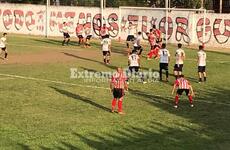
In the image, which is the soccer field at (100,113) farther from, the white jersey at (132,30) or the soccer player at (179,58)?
the white jersey at (132,30)

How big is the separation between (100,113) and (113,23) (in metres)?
32.6

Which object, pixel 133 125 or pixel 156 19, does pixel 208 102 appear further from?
pixel 156 19

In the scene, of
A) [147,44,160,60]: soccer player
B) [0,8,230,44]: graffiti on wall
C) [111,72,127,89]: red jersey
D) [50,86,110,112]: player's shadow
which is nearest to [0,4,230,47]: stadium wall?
[0,8,230,44]: graffiti on wall

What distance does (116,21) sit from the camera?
2020 inches

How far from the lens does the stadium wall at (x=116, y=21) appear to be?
150 ft

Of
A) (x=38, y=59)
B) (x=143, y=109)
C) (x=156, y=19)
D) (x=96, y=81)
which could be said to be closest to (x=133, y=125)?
(x=143, y=109)

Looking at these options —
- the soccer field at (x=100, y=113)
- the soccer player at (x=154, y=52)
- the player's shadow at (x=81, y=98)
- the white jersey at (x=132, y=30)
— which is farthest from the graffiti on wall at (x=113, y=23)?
the player's shadow at (x=81, y=98)

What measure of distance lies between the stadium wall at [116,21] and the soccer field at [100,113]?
45.9 feet

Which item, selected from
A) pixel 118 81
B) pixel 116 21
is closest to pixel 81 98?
pixel 118 81

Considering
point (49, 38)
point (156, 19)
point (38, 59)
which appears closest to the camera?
point (38, 59)

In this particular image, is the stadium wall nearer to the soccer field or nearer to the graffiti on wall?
the graffiti on wall

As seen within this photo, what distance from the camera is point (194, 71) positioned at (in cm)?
3092

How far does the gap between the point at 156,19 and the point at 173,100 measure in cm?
2714

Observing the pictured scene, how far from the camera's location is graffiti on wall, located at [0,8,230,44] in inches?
1796
